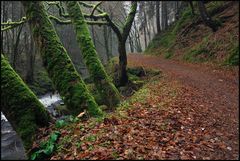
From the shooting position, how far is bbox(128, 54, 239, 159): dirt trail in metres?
6.25

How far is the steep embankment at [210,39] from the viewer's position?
54.7ft

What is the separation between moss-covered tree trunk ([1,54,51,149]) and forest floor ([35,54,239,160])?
31cm

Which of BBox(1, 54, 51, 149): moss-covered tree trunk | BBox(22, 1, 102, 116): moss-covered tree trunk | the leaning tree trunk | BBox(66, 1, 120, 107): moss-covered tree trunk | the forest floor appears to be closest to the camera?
the forest floor

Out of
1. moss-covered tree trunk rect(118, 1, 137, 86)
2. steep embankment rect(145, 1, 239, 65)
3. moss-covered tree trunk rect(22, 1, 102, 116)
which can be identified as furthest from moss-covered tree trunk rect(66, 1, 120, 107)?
steep embankment rect(145, 1, 239, 65)

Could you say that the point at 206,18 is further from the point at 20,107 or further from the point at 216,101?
the point at 20,107

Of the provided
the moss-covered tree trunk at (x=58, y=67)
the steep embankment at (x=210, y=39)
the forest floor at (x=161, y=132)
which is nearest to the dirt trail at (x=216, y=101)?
the forest floor at (x=161, y=132)

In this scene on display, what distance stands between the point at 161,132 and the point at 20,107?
2.83m

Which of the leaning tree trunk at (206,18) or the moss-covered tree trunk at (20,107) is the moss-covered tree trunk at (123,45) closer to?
the leaning tree trunk at (206,18)

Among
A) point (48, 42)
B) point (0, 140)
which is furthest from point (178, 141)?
point (0, 140)

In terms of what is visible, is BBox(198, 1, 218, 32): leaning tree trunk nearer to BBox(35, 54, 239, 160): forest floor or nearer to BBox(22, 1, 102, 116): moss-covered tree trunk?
BBox(35, 54, 239, 160): forest floor

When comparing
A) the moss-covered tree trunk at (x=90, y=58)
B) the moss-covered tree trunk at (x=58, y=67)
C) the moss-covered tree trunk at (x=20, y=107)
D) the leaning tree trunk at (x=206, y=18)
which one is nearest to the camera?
the moss-covered tree trunk at (x=20, y=107)

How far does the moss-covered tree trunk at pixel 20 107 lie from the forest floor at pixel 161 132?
0.31 m

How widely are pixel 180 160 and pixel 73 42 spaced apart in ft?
153

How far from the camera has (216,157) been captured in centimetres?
500
